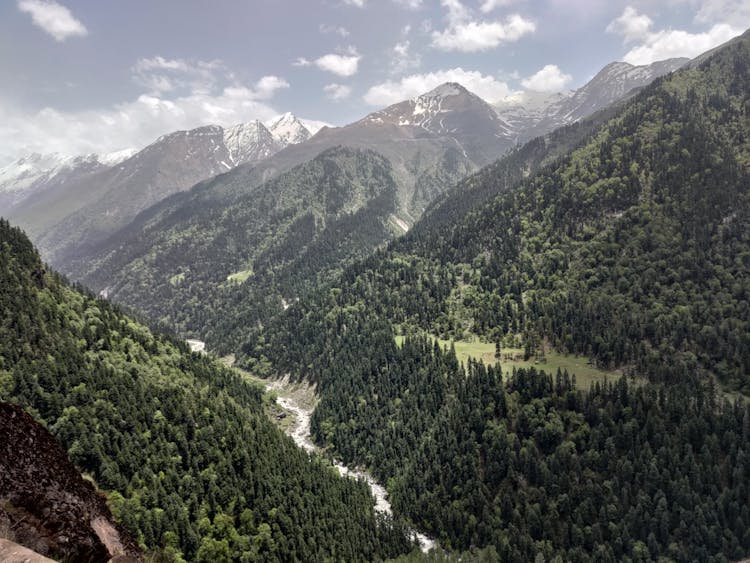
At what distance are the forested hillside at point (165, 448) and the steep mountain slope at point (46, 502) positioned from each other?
58983 millimetres

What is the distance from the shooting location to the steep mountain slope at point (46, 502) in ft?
132

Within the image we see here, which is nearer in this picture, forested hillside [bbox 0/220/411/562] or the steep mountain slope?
the steep mountain slope

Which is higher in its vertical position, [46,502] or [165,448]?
[46,502]

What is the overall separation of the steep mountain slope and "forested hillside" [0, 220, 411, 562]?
5898 cm

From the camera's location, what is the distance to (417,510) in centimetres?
15012

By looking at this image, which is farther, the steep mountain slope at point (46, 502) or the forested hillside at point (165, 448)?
the forested hillside at point (165, 448)

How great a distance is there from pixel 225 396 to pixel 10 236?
316ft

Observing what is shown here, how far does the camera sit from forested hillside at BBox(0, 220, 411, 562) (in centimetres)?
11188

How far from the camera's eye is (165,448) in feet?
422

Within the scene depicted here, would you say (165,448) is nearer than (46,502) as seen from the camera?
No

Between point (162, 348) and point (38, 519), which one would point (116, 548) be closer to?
point (38, 519)

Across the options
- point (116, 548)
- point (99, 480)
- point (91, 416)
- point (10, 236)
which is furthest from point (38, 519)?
point (10, 236)

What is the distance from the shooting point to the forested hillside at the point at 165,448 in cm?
11188

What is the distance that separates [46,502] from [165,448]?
93007mm
